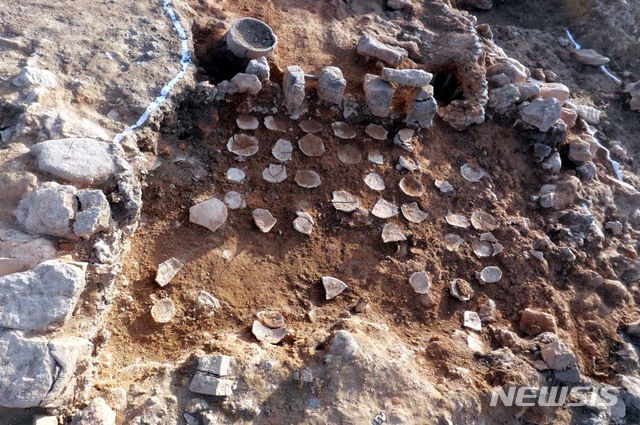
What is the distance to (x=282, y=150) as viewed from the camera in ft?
14.5

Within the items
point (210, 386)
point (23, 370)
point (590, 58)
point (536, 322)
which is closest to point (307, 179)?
point (210, 386)

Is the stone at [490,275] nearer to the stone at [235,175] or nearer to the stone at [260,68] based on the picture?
the stone at [235,175]

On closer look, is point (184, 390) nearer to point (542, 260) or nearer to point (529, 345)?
point (529, 345)

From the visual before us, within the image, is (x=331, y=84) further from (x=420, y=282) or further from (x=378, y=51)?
(x=420, y=282)

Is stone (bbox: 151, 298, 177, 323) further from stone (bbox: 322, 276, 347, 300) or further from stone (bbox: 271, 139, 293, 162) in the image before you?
stone (bbox: 271, 139, 293, 162)

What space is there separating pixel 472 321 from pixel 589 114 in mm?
3471

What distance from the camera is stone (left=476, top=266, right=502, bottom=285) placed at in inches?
167

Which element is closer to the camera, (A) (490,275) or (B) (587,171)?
(A) (490,275)

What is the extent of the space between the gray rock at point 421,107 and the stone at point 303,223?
57.1 inches

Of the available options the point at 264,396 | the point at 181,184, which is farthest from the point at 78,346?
the point at 181,184

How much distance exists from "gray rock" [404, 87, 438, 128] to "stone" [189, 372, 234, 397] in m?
2.99

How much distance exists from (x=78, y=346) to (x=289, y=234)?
5.89 feet

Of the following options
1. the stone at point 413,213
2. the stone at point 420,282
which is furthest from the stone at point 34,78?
the stone at point 420,282

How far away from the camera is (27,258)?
298 centimetres
